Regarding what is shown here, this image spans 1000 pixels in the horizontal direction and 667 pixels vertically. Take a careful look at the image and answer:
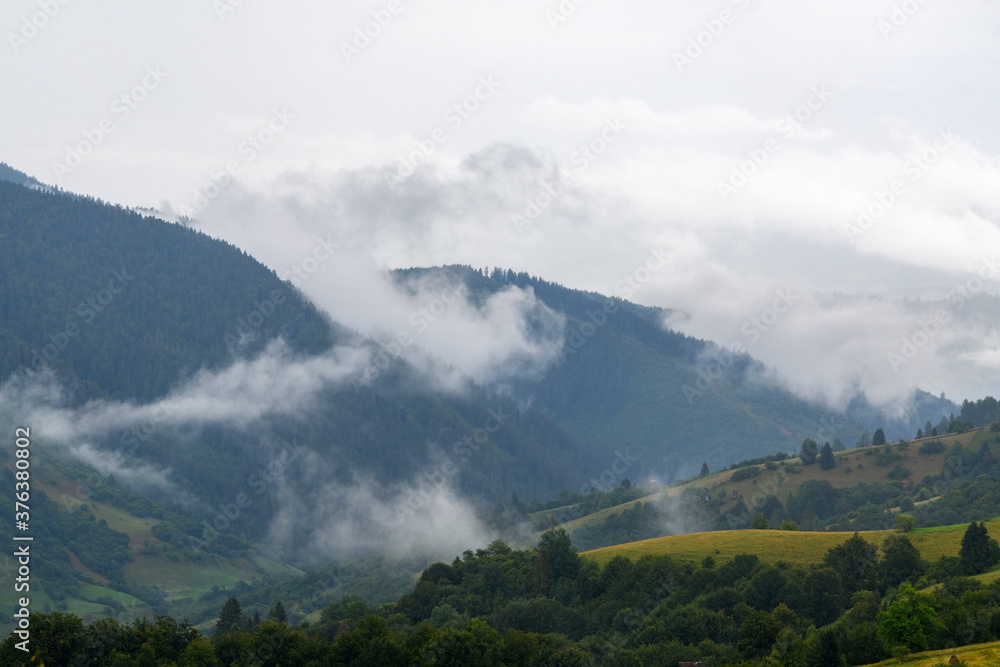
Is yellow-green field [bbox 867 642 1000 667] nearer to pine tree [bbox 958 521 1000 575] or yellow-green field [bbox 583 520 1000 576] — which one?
pine tree [bbox 958 521 1000 575]

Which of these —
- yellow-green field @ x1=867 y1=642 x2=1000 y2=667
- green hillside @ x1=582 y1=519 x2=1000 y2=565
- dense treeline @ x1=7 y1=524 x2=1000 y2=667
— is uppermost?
green hillside @ x1=582 y1=519 x2=1000 y2=565

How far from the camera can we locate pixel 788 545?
182 m

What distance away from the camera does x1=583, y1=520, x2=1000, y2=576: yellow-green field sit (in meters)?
162

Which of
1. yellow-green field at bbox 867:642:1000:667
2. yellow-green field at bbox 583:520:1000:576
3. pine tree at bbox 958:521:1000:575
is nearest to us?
yellow-green field at bbox 867:642:1000:667

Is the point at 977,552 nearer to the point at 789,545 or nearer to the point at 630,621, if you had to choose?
the point at 789,545

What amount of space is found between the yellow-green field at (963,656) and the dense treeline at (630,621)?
2.71 meters

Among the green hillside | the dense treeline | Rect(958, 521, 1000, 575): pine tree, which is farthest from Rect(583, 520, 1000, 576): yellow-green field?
Rect(958, 521, 1000, 575): pine tree

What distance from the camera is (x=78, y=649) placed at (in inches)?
4675

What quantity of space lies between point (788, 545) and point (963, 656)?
93125mm

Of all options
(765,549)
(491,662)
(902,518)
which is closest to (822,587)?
(765,549)

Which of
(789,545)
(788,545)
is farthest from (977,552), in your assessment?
(788,545)

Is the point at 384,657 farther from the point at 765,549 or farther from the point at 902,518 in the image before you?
the point at 902,518

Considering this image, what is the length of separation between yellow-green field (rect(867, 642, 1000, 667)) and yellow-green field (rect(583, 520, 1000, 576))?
65957 mm

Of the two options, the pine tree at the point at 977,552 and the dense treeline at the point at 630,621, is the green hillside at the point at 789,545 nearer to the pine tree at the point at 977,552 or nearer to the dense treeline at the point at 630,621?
the dense treeline at the point at 630,621
